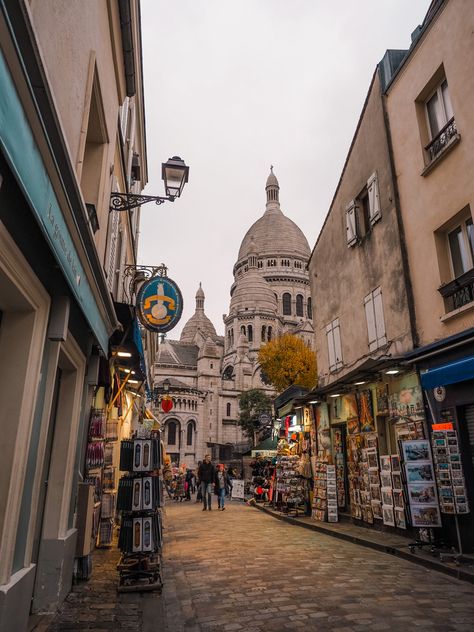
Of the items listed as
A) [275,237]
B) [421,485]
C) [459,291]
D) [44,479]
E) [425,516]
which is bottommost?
[425,516]

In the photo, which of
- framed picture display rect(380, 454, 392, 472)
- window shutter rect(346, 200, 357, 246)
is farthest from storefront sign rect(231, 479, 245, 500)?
window shutter rect(346, 200, 357, 246)

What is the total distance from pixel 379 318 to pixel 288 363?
102 feet

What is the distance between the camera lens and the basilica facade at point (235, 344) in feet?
190

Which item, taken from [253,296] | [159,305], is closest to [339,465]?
[159,305]

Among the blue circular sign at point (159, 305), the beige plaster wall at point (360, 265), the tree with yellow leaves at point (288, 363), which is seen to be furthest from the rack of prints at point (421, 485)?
the tree with yellow leaves at point (288, 363)

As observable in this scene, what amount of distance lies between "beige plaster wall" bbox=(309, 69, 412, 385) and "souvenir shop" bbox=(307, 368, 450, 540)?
1052 millimetres

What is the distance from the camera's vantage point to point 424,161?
9898 millimetres

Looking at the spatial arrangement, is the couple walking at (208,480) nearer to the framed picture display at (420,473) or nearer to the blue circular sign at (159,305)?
the blue circular sign at (159,305)

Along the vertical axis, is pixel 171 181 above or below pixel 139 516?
above

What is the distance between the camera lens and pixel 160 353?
68.9m

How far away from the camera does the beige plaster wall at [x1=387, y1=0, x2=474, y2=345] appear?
27.7 ft

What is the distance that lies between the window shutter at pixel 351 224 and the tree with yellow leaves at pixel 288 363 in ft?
94.2

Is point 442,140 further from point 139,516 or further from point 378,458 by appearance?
point 139,516

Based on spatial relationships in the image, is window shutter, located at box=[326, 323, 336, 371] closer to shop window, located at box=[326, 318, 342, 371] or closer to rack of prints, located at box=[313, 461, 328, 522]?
shop window, located at box=[326, 318, 342, 371]
